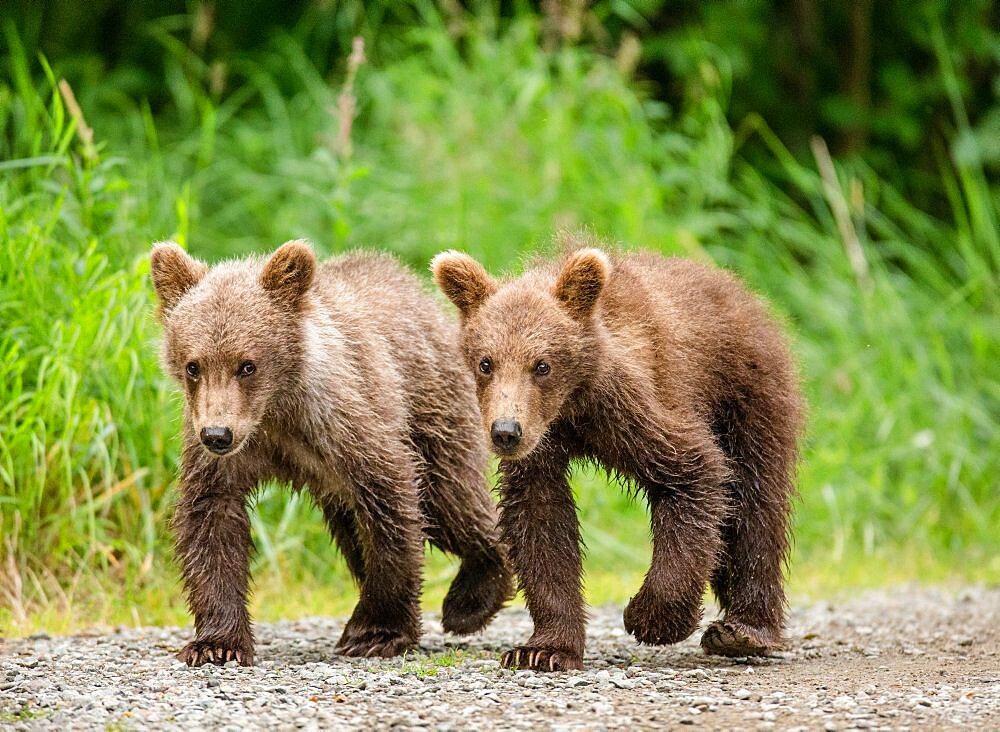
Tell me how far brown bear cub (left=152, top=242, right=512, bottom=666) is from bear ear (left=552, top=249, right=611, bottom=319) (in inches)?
38.8

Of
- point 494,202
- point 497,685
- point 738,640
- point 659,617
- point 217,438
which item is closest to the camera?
point 497,685

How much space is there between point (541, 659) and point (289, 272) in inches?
73.5

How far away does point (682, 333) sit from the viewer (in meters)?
6.00

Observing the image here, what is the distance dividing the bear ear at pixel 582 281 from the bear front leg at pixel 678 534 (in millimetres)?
600

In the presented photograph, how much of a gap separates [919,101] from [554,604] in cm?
920

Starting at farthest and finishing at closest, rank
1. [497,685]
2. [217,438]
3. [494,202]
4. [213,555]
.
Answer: [494,202] < [213,555] < [217,438] < [497,685]

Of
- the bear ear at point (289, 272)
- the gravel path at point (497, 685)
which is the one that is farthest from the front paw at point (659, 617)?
the bear ear at point (289, 272)

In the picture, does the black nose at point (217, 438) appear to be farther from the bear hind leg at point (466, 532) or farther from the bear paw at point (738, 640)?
the bear paw at point (738, 640)

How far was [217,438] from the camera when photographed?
18.1ft

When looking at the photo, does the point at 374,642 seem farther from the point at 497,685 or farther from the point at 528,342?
the point at 528,342

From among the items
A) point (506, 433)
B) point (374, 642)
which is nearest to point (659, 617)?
point (506, 433)

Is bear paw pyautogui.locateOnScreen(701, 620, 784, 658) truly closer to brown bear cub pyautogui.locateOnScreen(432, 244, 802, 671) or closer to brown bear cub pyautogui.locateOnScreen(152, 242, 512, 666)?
brown bear cub pyautogui.locateOnScreen(432, 244, 802, 671)

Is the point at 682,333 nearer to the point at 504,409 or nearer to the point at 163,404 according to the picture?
the point at 504,409

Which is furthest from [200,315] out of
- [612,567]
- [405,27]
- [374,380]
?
[405,27]
